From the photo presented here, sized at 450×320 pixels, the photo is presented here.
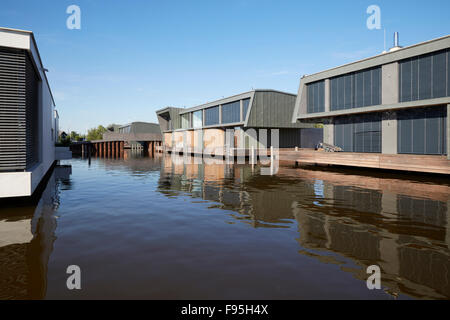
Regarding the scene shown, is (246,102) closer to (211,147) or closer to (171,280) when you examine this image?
(211,147)

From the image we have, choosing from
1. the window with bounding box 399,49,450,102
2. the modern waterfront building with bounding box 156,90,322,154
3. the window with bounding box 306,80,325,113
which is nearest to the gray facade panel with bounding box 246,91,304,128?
the modern waterfront building with bounding box 156,90,322,154

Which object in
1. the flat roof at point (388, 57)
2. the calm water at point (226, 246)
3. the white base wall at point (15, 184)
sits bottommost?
the calm water at point (226, 246)

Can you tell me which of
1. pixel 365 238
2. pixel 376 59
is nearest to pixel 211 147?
pixel 376 59

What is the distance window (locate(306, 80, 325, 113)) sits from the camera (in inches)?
1260

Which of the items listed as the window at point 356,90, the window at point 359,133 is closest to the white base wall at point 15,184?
the window at point 356,90

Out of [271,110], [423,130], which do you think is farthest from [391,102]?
[271,110]

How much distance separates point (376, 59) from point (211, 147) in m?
26.3

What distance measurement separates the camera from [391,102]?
25.2 meters

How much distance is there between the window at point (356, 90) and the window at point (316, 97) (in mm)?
1201

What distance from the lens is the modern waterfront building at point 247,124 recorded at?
131ft

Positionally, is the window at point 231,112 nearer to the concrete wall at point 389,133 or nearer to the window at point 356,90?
the window at point 356,90

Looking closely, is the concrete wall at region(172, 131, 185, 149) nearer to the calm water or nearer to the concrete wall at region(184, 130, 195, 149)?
the concrete wall at region(184, 130, 195, 149)

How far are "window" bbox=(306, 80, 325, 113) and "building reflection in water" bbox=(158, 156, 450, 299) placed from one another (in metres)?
17.1

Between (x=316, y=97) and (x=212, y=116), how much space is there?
20332 mm
